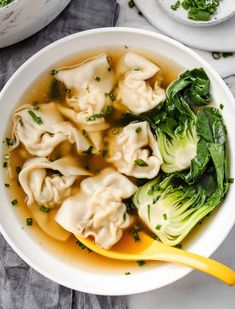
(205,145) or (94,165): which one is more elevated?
(205,145)

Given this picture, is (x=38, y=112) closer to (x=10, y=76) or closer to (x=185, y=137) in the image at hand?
(x=10, y=76)

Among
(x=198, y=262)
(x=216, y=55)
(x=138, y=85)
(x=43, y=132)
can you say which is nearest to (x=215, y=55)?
(x=216, y=55)

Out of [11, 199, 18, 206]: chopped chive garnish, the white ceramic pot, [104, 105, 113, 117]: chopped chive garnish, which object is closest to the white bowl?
[11, 199, 18, 206]: chopped chive garnish

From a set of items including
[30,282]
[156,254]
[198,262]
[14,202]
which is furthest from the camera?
[30,282]

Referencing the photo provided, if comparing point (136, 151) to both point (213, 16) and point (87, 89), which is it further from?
point (213, 16)

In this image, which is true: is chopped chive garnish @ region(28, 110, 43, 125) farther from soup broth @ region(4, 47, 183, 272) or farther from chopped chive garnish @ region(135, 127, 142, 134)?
chopped chive garnish @ region(135, 127, 142, 134)

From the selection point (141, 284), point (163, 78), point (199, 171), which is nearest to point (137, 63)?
point (163, 78)
